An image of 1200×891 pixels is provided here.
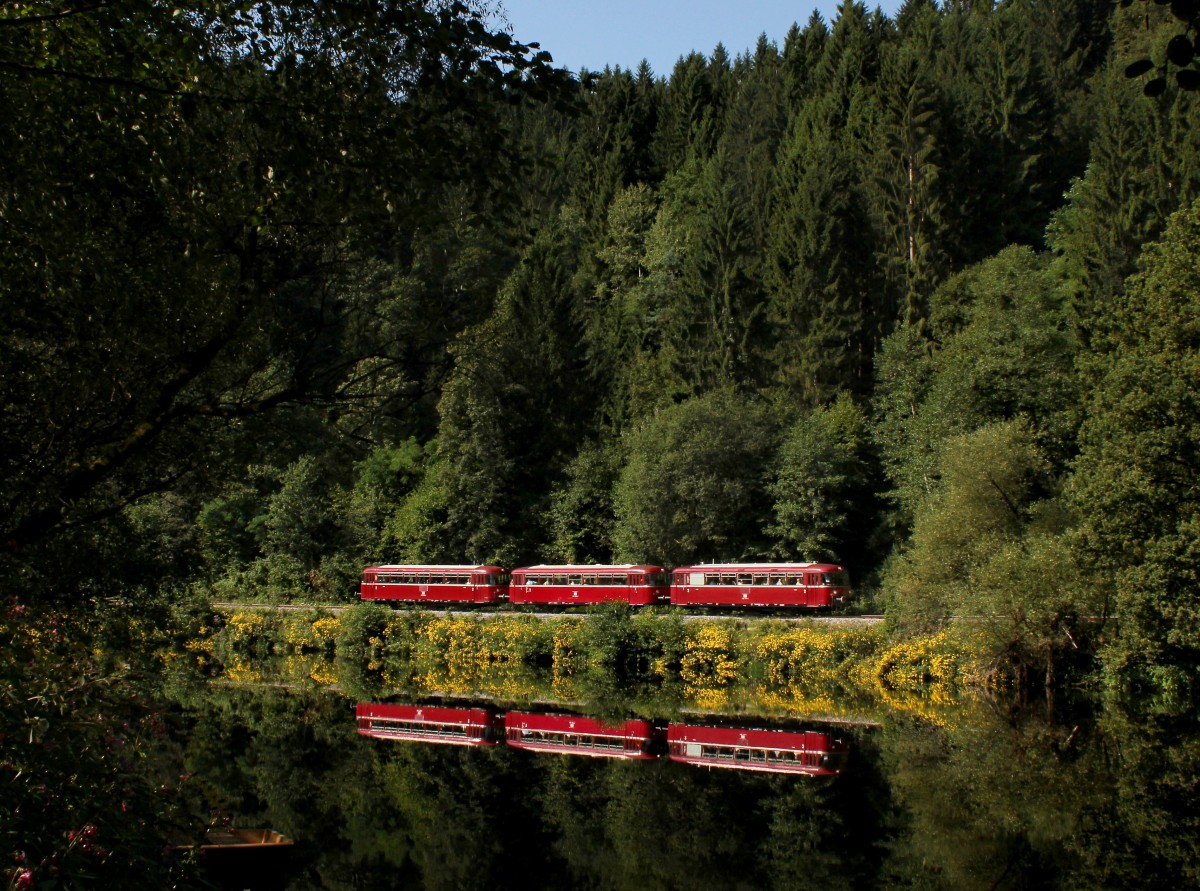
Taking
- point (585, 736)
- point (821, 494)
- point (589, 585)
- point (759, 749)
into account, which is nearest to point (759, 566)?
point (821, 494)

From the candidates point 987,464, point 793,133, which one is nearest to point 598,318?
point 793,133

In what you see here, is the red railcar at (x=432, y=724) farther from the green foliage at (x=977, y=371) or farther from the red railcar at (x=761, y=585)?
the green foliage at (x=977, y=371)

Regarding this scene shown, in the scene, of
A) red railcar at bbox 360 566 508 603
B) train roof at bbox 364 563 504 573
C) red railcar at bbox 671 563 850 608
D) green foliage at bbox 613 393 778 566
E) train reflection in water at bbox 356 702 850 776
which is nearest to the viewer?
train reflection in water at bbox 356 702 850 776

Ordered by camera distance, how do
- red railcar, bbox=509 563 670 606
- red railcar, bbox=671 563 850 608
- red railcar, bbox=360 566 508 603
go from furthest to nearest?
red railcar, bbox=360 566 508 603, red railcar, bbox=509 563 670 606, red railcar, bbox=671 563 850 608

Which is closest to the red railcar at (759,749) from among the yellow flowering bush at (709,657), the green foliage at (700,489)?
the yellow flowering bush at (709,657)

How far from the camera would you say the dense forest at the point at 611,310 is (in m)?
6.60

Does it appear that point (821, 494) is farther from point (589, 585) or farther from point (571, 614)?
point (571, 614)

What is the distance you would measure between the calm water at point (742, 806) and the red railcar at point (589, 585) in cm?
1509

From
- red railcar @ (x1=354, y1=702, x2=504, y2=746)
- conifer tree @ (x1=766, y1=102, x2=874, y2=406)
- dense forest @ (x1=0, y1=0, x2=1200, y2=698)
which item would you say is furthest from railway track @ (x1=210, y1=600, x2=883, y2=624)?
conifer tree @ (x1=766, y1=102, x2=874, y2=406)

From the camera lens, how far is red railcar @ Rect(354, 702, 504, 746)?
2448 centimetres

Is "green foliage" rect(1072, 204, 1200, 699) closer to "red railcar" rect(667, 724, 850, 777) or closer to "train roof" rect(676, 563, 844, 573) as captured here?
"red railcar" rect(667, 724, 850, 777)

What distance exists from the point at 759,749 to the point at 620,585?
18.4 meters

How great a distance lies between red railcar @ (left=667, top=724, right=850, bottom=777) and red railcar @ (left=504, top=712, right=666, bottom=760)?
468 mm

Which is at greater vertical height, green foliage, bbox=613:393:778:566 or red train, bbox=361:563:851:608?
green foliage, bbox=613:393:778:566
